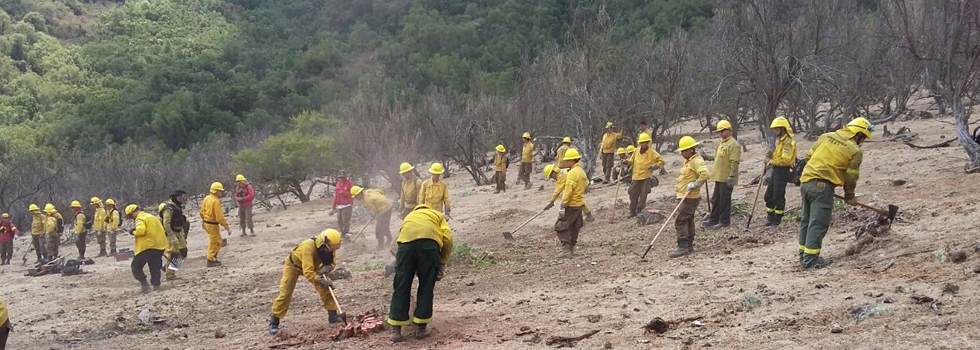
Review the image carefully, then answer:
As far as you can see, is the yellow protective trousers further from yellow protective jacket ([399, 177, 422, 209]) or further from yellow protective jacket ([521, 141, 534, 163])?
yellow protective jacket ([521, 141, 534, 163])

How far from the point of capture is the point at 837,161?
743 centimetres

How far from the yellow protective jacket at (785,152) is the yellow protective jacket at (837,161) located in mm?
2626

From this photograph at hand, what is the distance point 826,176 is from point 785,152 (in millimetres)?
2857

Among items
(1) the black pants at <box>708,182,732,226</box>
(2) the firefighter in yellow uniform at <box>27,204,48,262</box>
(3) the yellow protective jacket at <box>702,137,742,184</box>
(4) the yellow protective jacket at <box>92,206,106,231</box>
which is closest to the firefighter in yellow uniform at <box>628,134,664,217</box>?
(1) the black pants at <box>708,182,732,226</box>

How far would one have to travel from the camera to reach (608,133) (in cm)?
1961

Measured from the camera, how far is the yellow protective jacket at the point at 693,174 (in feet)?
31.9

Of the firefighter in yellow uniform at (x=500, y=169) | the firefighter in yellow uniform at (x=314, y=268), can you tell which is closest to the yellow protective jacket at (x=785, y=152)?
the firefighter in yellow uniform at (x=314, y=268)

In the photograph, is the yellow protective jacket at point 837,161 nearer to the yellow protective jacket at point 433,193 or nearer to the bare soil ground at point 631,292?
the bare soil ground at point 631,292

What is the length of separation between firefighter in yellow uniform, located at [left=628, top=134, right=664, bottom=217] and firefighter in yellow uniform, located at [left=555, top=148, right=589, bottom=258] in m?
2.69

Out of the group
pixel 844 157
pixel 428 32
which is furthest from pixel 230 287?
pixel 428 32

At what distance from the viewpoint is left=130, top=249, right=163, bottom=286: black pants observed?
1163 cm

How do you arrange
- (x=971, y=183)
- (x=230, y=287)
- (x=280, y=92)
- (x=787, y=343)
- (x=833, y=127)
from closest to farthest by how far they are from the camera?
(x=787, y=343) → (x=971, y=183) → (x=230, y=287) → (x=833, y=127) → (x=280, y=92)

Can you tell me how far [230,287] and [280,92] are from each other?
4822 centimetres

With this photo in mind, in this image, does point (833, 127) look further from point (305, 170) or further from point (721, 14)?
point (305, 170)
